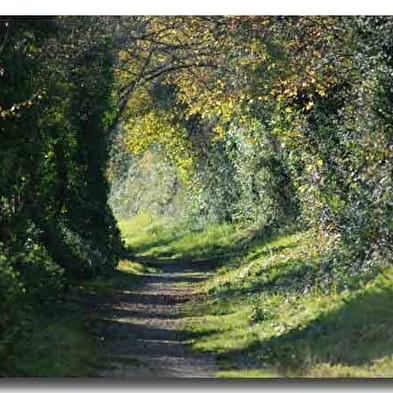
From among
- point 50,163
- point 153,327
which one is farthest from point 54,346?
point 50,163

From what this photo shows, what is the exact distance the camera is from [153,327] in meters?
9.83

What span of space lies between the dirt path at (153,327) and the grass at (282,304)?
146 millimetres

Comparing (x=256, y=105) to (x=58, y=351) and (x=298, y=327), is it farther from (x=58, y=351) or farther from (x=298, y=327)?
(x=58, y=351)

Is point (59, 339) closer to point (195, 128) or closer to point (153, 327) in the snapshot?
point (153, 327)

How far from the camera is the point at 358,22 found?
9016mm

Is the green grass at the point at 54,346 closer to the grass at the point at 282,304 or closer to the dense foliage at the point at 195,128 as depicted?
the dense foliage at the point at 195,128

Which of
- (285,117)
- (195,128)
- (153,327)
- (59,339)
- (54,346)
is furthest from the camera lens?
(195,128)

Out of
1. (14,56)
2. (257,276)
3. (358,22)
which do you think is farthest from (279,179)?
(14,56)

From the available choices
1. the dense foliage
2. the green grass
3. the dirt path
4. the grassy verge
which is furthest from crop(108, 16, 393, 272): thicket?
the green grass

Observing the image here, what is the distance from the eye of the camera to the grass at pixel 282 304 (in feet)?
28.0

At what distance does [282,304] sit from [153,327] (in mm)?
1234

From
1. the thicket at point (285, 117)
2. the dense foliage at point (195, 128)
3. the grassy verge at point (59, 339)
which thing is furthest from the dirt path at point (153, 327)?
the thicket at point (285, 117)

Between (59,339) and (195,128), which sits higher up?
(195,128)

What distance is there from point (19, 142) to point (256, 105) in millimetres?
2230
